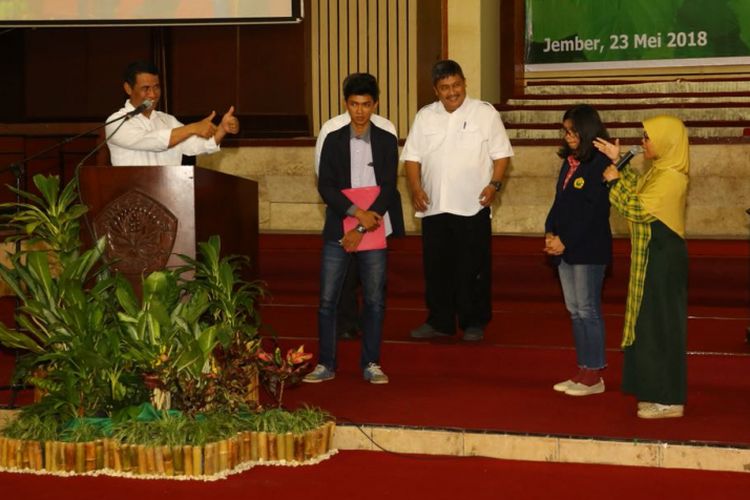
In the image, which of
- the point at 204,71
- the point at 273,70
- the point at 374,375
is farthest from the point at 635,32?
the point at 374,375

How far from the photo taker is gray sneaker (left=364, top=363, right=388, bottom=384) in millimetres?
5320

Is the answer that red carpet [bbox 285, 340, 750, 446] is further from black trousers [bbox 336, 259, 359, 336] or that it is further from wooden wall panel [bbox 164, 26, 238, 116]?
wooden wall panel [bbox 164, 26, 238, 116]

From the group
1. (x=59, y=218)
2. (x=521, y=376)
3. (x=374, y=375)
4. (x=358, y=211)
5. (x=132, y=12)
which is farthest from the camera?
(x=132, y=12)

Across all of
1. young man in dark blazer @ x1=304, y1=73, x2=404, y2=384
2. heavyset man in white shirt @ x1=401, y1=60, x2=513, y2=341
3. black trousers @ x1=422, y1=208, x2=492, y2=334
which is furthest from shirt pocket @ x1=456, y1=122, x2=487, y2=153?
young man in dark blazer @ x1=304, y1=73, x2=404, y2=384

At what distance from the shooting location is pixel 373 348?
530 centimetres

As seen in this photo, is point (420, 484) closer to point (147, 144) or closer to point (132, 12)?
point (147, 144)

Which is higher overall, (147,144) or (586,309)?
(147,144)

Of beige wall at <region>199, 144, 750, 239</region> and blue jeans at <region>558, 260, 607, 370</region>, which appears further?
beige wall at <region>199, 144, 750, 239</region>

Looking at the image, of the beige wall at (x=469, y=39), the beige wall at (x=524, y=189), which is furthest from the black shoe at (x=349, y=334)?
the beige wall at (x=469, y=39)

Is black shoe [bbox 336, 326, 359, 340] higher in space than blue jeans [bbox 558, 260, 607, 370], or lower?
lower

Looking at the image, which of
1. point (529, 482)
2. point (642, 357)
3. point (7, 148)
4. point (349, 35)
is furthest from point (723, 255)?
point (7, 148)

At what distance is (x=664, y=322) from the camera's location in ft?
15.4

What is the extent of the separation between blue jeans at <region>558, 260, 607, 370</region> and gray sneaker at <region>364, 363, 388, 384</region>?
2.63ft

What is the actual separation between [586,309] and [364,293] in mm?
901
